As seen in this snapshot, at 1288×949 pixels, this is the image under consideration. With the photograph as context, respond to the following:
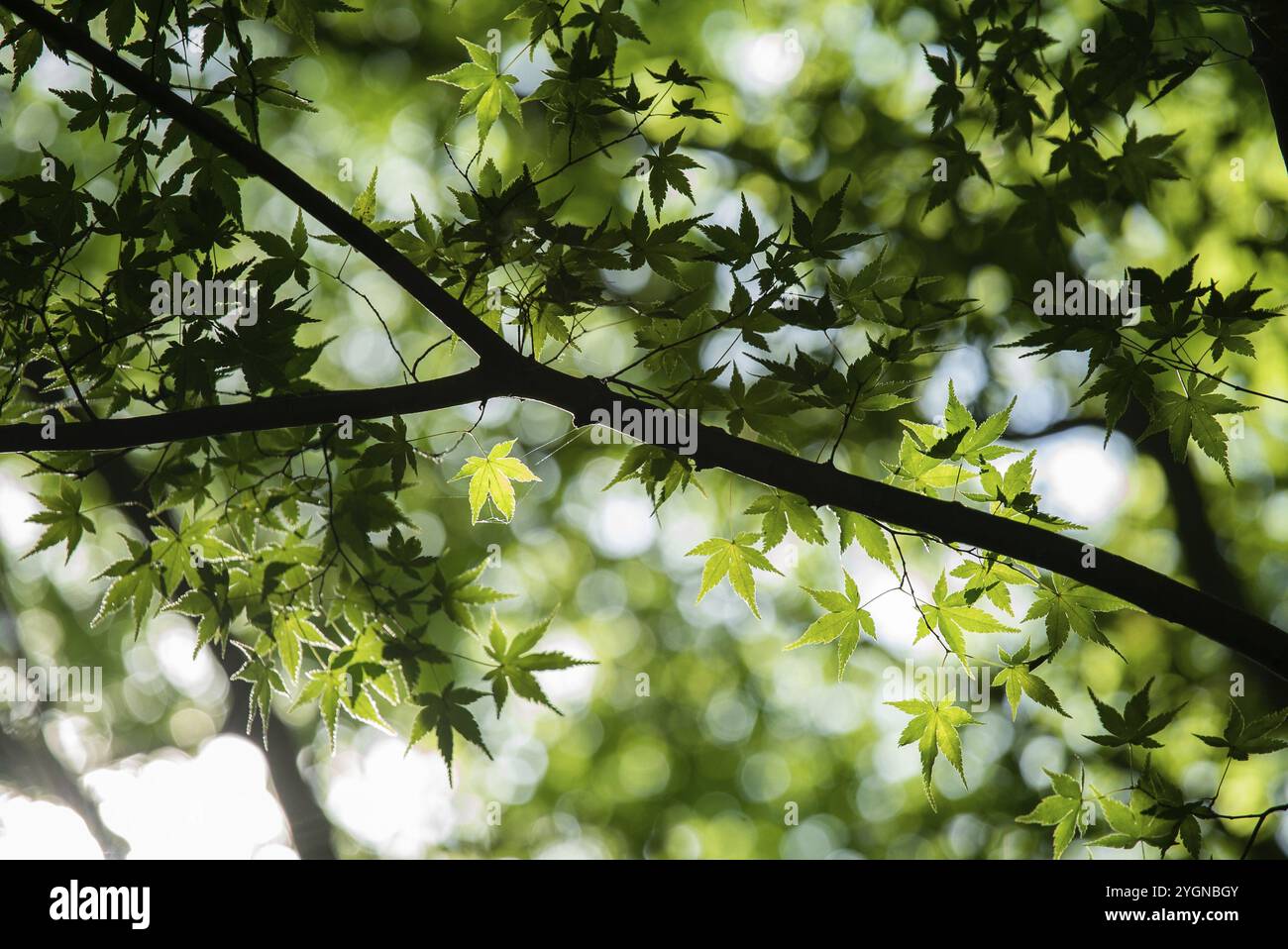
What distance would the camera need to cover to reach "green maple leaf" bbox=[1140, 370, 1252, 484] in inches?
81.8

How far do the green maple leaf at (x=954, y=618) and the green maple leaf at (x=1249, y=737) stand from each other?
51cm

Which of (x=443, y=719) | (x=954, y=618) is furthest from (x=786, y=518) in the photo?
(x=443, y=719)

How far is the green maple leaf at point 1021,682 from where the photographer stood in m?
2.13

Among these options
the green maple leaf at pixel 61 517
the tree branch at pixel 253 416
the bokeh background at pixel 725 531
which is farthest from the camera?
the bokeh background at pixel 725 531

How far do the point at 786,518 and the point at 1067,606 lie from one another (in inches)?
28.0

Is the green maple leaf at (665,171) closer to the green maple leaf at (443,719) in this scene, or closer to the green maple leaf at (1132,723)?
the green maple leaf at (443,719)

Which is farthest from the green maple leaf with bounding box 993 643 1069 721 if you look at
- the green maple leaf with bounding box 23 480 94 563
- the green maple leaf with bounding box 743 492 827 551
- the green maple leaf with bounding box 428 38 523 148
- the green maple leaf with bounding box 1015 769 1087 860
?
the green maple leaf with bounding box 23 480 94 563

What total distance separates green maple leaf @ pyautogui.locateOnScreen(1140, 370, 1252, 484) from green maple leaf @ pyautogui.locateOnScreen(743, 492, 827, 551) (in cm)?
83

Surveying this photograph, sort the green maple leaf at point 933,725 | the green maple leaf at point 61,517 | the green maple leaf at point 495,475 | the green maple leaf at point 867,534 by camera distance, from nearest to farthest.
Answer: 1. the green maple leaf at point 867,534
2. the green maple leaf at point 933,725
3. the green maple leaf at point 495,475
4. the green maple leaf at point 61,517

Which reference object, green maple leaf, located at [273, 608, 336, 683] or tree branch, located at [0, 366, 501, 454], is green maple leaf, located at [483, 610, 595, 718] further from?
tree branch, located at [0, 366, 501, 454]

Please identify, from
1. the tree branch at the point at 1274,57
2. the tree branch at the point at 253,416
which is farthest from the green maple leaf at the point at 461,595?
the tree branch at the point at 1274,57

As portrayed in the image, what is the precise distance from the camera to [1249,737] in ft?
6.64

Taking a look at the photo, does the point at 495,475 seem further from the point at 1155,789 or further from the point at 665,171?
the point at 1155,789

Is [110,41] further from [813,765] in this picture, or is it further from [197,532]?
[813,765]
